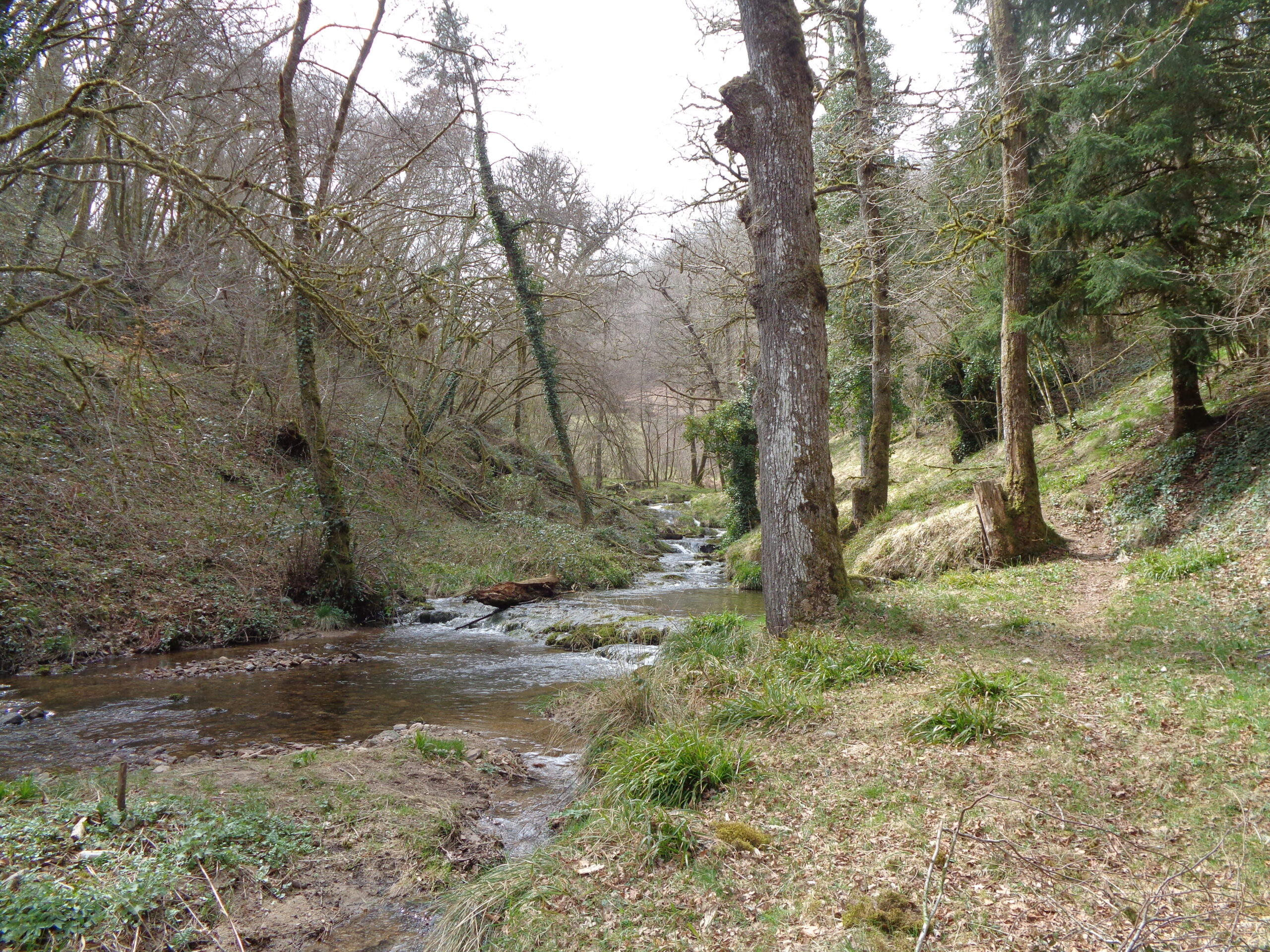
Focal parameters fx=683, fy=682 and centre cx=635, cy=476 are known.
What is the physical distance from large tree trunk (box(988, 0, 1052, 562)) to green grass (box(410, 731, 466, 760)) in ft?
23.2

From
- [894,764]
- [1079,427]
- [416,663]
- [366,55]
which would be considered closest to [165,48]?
[416,663]

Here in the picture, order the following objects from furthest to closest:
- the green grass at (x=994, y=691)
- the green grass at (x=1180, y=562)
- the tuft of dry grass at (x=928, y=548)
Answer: the tuft of dry grass at (x=928, y=548)
the green grass at (x=1180, y=562)
the green grass at (x=994, y=691)

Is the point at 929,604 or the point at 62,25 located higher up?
the point at 62,25

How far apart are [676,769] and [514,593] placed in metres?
9.51

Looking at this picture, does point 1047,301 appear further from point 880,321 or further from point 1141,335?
point 880,321

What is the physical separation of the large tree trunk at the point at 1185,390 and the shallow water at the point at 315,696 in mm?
6151

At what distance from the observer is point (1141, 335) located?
29.4 feet

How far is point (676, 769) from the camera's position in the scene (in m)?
3.90

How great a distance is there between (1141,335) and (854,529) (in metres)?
5.17

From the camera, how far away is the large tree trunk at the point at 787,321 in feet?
20.5

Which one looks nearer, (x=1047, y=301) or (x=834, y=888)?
(x=834, y=888)

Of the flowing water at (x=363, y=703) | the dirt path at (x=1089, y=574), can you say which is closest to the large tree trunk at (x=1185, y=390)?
the dirt path at (x=1089, y=574)

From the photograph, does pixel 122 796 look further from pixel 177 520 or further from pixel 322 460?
pixel 177 520

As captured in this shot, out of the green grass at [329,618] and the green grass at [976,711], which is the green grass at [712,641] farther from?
the green grass at [329,618]
